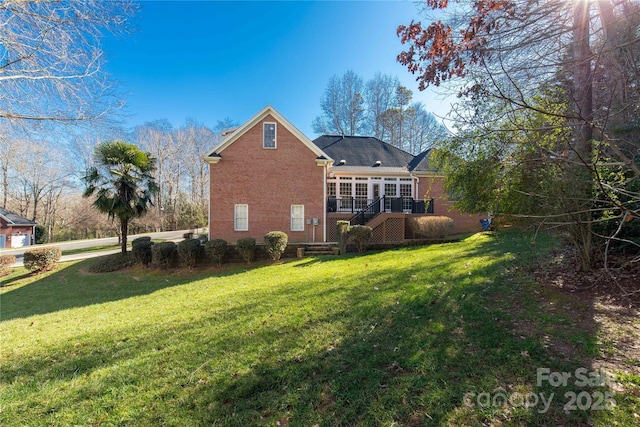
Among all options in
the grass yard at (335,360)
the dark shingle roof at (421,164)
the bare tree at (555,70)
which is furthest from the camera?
the dark shingle roof at (421,164)

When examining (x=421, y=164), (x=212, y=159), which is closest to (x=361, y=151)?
(x=421, y=164)

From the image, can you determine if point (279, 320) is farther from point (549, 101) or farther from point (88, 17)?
point (88, 17)

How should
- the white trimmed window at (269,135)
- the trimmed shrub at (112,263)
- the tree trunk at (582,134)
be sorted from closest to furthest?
1. the tree trunk at (582,134)
2. the trimmed shrub at (112,263)
3. the white trimmed window at (269,135)

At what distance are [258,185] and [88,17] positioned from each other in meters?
9.44

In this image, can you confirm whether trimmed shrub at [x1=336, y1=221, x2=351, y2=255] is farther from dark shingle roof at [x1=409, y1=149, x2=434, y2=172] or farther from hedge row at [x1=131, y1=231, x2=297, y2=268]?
dark shingle roof at [x1=409, y1=149, x2=434, y2=172]

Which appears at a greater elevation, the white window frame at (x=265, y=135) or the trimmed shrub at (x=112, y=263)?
the white window frame at (x=265, y=135)

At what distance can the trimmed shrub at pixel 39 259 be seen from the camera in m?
13.3

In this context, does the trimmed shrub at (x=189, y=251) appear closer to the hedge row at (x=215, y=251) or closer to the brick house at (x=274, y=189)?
the hedge row at (x=215, y=251)

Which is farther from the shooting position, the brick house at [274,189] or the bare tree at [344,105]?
the bare tree at [344,105]

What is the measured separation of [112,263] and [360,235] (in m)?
12.9

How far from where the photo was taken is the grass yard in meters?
2.42

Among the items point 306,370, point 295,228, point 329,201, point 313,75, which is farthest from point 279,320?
point 313,75

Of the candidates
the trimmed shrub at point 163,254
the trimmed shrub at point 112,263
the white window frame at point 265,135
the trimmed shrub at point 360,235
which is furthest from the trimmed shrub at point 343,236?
the trimmed shrub at point 112,263

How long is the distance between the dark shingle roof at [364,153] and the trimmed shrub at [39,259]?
674 inches
